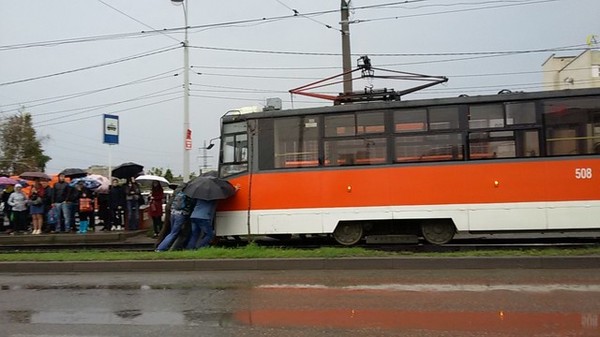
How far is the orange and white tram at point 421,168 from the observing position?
11484 millimetres

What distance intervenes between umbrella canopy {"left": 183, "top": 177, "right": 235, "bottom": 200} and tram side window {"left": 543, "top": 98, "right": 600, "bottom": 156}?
23.5 feet

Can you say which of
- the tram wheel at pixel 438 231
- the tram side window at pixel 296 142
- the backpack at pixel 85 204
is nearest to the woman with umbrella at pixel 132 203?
the backpack at pixel 85 204

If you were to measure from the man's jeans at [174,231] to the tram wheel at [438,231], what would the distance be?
562cm

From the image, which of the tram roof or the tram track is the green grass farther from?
the tram roof

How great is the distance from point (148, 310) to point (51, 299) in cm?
203

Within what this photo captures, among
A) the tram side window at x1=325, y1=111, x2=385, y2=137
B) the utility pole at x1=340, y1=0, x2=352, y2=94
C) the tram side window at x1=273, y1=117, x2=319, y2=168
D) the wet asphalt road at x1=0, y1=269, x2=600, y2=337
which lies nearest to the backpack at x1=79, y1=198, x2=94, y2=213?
the wet asphalt road at x1=0, y1=269, x2=600, y2=337

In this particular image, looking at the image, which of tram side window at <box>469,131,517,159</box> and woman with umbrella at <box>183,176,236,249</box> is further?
woman with umbrella at <box>183,176,236,249</box>

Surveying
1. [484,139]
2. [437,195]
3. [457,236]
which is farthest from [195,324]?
[457,236]

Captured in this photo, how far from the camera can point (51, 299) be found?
8297 mm

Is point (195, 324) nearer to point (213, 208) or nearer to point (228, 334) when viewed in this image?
point (228, 334)

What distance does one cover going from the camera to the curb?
941cm

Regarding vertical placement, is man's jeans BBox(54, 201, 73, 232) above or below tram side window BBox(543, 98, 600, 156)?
below

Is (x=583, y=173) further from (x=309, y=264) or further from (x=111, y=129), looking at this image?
(x=111, y=129)

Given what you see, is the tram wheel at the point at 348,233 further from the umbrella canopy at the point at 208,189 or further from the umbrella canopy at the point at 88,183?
the umbrella canopy at the point at 88,183
